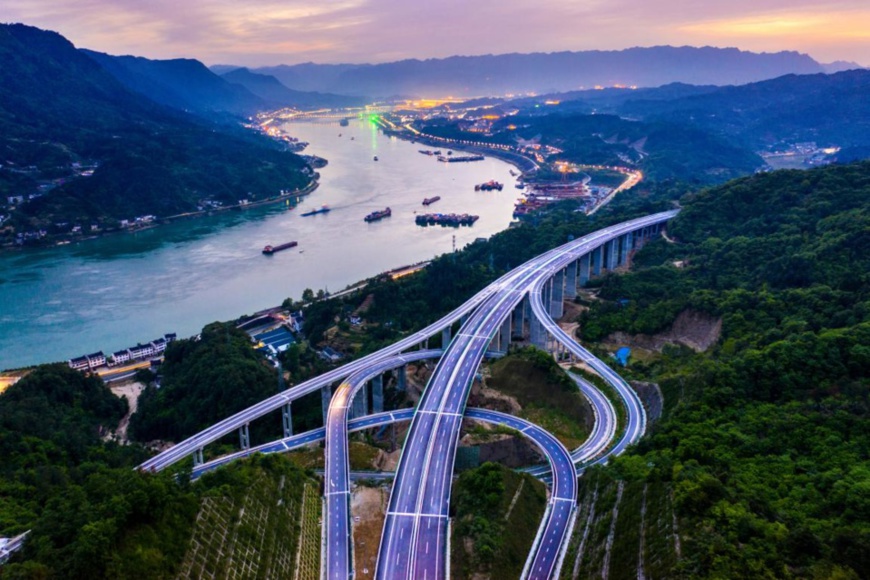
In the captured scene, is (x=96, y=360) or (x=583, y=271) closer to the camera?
A: (x=96, y=360)

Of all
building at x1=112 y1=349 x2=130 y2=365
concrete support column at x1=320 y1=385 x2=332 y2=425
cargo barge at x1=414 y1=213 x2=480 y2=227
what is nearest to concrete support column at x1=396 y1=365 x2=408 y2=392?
concrete support column at x1=320 y1=385 x2=332 y2=425

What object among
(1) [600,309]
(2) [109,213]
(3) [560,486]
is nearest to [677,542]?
(3) [560,486]

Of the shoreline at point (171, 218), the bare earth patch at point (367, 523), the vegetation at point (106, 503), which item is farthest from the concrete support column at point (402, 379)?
the shoreline at point (171, 218)

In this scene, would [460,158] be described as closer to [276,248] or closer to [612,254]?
[276,248]

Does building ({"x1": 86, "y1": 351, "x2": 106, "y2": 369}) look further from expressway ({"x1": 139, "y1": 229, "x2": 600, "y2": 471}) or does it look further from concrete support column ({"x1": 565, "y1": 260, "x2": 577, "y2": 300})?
concrete support column ({"x1": 565, "y1": 260, "x2": 577, "y2": 300})

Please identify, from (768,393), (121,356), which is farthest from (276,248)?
(768,393)

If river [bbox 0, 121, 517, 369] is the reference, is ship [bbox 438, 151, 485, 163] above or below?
above

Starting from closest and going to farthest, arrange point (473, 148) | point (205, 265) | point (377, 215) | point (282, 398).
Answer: point (282, 398), point (205, 265), point (377, 215), point (473, 148)
